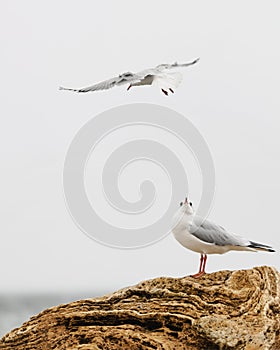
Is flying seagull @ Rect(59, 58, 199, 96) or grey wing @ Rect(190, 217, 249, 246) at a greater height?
flying seagull @ Rect(59, 58, 199, 96)

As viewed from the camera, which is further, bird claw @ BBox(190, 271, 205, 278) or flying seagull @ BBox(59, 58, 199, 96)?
flying seagull @ BBox(59, 58, 199, 96)

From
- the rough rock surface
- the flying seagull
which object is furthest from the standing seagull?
A: the flying seagull

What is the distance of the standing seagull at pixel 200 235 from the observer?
6035 mm

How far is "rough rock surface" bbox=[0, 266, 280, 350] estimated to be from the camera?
536cm

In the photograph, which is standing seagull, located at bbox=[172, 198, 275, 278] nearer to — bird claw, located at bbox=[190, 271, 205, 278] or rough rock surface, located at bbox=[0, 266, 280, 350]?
bird claw, located at bbox=[190, 271, 205, 278]

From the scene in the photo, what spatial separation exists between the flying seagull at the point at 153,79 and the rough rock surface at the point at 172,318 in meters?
2.02

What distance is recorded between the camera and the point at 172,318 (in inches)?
217

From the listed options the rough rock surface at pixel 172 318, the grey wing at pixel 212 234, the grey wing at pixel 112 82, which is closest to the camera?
the rough rock surface at pixel 172 318

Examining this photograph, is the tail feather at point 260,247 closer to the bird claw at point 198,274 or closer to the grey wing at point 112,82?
the bird claw at point 198,274

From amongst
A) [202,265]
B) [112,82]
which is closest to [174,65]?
[112,82]

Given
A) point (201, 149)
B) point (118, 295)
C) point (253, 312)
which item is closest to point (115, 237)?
point (118, 295)

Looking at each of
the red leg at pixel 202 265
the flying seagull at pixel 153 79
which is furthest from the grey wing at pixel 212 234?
the flying seagull at pixel 153 79

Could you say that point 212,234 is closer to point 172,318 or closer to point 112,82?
point 172,318

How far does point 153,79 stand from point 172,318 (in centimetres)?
252
